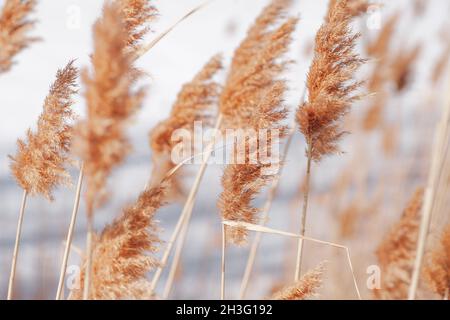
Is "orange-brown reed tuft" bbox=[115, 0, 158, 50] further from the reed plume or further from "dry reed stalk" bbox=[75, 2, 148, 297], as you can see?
"dry reed stalk" bbox=[75, 2, 148, 297]

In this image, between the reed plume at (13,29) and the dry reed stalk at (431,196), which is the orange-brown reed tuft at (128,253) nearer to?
the reed plume at (13,29)

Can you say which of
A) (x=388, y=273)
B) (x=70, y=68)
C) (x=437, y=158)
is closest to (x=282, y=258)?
(x=388, y=273)

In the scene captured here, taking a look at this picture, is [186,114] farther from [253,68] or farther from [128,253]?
[128,253]

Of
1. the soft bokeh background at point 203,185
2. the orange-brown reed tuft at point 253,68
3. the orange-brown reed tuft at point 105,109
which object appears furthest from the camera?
the soft bokeh background at point 203,185

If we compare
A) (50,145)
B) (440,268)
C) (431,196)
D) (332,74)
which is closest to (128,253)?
(50,145)

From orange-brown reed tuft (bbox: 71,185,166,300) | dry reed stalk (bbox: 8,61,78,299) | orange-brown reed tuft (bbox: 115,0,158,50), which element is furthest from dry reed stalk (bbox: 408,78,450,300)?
dry reed stalk (bbox: 8,61,78,299)

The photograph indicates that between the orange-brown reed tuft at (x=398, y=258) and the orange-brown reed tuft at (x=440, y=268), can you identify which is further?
the orange-brown reed tuft at (x=398, y=258)

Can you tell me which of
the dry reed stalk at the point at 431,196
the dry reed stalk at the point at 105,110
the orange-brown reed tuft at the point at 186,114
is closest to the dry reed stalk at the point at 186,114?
the orange-brown reed tuft at the point at 186,114
